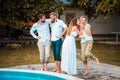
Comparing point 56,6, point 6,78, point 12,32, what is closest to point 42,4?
point 56,6

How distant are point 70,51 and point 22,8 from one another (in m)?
13.6

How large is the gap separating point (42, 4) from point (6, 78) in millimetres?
14444

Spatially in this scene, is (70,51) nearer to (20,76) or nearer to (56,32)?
(56,32)

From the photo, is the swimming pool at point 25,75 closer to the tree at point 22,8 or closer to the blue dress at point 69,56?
the blue dress at point 69,56

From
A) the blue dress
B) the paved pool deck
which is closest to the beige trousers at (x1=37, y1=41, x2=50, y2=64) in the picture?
the paved pool deck

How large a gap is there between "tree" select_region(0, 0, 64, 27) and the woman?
12.4m

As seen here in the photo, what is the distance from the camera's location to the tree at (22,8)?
24250mm

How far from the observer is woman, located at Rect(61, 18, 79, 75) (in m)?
11.9

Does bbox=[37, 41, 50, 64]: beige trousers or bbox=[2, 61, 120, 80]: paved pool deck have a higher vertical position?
bbox=[37, 41, 50, 64]: beige trousers

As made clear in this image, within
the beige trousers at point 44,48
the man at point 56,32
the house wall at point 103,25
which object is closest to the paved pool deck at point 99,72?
the beige trousers at point 44,48

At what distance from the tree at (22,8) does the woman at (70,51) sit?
12.4m

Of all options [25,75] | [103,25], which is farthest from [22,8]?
[25,75]

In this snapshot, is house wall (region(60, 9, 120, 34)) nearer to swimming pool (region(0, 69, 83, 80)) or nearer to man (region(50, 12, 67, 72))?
man (region(50, 12, 67, 72))

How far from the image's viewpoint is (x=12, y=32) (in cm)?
2942
